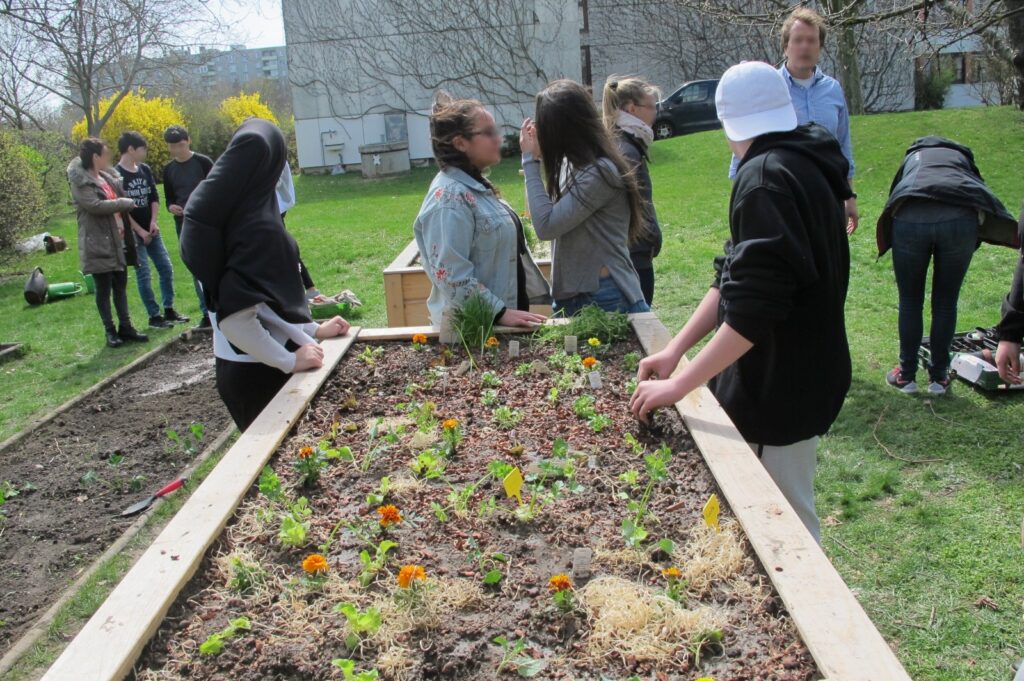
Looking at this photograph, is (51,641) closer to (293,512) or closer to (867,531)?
(293,512)

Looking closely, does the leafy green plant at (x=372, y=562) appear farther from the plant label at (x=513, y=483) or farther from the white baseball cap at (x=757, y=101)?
the white baseball cap at (x=757, y=101)

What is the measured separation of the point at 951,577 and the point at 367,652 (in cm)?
251

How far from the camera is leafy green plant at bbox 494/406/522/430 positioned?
272 cm

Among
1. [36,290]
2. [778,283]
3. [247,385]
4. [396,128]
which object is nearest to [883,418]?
[778,283]

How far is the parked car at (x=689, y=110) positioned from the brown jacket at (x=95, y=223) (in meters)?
16.6

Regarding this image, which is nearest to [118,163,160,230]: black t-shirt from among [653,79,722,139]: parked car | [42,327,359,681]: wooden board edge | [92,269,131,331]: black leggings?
[92,269,131,331]: black leggings

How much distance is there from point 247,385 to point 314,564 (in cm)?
138

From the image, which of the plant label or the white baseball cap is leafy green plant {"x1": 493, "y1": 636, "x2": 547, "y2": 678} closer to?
the plant label

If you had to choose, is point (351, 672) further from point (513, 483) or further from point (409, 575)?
point (513, 483)

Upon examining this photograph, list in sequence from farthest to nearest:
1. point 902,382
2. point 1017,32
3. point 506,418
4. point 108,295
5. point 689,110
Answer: point 689,110
point 1017,32
point 108,295
point 902,382
point 506,418

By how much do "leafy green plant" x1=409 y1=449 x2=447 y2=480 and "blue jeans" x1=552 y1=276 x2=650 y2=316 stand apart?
1345 mm

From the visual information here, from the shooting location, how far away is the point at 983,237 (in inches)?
189

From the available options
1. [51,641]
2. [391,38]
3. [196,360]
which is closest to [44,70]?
[391,38]

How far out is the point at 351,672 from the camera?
4.91 ft
